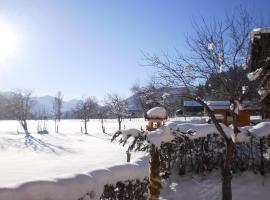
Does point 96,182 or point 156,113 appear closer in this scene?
point 96,182

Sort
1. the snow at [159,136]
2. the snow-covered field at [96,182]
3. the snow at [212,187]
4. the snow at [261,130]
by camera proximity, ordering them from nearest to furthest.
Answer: the snow-covered field at [96,182] → the snow at [159,136] → the snow at [212,187] → the snow at [261,130]

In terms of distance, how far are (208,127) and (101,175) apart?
7601 mm

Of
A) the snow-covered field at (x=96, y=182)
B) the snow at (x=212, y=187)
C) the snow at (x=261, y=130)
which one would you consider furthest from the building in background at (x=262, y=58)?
the snow-covered field at (x=96, y=182)

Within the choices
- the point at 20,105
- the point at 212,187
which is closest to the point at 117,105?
the point at 20,105

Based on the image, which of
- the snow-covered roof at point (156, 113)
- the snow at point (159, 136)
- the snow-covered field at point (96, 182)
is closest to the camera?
the snow-covered field at point (96, 182)

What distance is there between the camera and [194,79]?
33.7 feet

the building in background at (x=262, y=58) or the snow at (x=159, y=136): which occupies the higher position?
the building in background at (x=262, y=58)

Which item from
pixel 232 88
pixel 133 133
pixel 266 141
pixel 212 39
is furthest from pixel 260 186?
pixel 133 133

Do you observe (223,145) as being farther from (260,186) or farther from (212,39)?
(212,39)

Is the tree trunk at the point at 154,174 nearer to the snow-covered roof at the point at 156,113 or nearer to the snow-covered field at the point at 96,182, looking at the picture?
the snow-covered field at the point at 96,182

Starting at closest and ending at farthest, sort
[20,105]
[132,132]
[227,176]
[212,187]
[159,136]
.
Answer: [159,136] < [132,132] < [227,176] < [212,187] < [20,105]

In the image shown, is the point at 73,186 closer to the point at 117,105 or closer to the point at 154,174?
the point at 154,174

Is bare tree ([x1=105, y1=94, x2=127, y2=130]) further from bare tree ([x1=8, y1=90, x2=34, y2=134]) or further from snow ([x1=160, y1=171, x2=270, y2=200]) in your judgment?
snow ([x1=160, y1=171, x2=270, y2=200])

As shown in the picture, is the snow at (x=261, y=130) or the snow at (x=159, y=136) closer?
the snow at (x=159, y=136)
